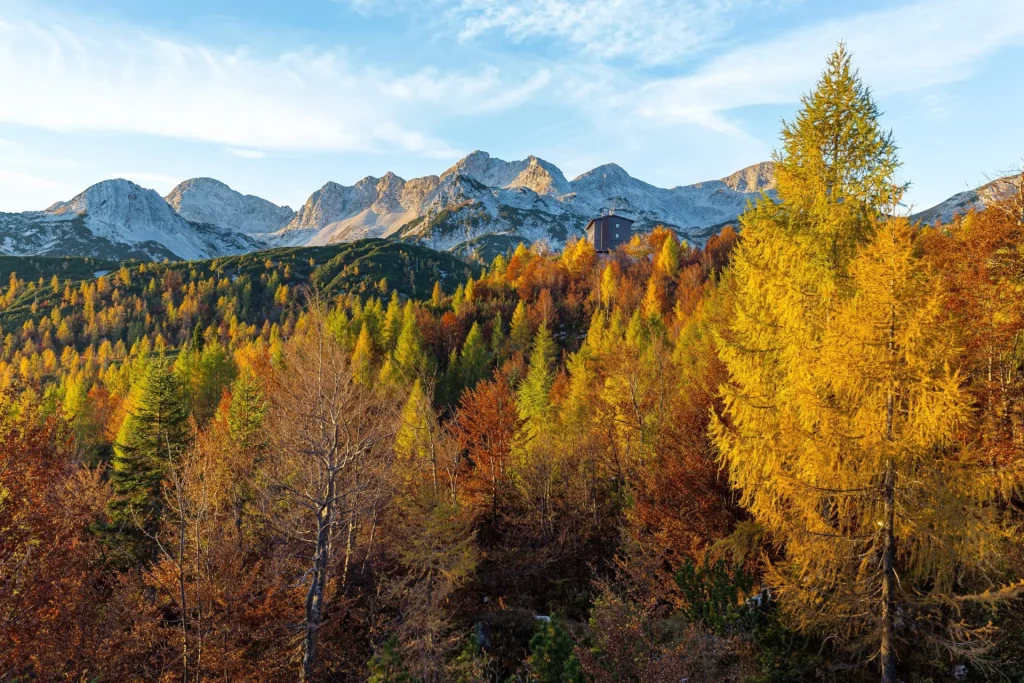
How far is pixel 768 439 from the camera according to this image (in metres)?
11.5

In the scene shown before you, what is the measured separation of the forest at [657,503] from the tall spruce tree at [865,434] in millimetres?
62

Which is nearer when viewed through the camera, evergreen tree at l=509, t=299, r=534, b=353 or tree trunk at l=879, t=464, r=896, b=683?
tree trunk at l=879, t=464, r=896, b=683

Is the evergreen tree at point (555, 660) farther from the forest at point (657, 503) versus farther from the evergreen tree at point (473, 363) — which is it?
the evergreen tree at point (473, 363)

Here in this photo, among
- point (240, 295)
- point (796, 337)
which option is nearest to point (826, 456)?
point (796, 337)

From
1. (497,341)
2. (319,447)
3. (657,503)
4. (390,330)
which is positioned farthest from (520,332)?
(319,447)

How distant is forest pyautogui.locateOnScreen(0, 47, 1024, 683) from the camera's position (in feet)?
29.2

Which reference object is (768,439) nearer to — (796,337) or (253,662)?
(796,337)

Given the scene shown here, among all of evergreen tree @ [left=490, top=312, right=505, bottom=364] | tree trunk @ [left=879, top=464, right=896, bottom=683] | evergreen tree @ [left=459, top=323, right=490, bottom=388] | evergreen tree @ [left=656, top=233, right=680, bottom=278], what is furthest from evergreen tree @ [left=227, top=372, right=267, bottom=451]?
evergreen tree @ [left=656, top=233, right=680, bottom=278]

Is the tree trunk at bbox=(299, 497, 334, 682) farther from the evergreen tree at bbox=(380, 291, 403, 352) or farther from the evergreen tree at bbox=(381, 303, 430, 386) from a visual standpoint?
the evergreen tree at bbox=(380, 291, 403, 352)

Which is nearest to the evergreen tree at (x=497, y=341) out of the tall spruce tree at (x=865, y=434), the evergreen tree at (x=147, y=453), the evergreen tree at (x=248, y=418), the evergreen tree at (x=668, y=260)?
the evergreen tree at (x=668, y=260)

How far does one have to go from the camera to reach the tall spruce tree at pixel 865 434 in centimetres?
859

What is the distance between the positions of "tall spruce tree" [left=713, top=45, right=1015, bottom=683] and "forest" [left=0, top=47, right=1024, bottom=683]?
0.06m

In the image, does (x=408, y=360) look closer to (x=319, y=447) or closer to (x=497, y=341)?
(x=497, y=341)

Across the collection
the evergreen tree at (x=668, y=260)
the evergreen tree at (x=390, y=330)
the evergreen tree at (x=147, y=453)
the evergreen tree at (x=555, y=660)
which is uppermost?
the evergreen tree at (x=668, y=260)
